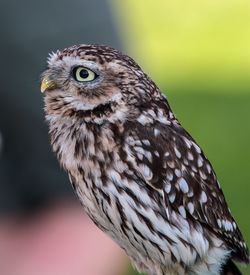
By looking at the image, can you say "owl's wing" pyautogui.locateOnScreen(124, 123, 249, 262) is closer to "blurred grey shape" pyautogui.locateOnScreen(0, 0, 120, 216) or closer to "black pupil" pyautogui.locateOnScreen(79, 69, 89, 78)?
"black pupil" pyautogui.locateOnScreen(79, 69, 89, 78)

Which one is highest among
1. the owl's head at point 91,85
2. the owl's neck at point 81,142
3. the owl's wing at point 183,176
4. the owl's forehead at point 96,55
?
the owl's forehead at point 96,55

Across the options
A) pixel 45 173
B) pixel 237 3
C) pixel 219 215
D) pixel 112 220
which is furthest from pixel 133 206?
pixel 237 3

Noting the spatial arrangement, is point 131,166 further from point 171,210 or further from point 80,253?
point 80,253

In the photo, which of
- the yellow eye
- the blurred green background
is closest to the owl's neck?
the yellow eye

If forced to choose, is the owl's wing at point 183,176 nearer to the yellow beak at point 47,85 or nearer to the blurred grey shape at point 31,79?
the yellow beak at point 47,85

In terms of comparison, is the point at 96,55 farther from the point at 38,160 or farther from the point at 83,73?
the point at 38,160

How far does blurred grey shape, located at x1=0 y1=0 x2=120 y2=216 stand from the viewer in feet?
14.8

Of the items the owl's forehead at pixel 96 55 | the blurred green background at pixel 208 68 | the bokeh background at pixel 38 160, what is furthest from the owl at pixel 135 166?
the blurred green background at pixel 208 68

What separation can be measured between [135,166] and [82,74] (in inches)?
12.8

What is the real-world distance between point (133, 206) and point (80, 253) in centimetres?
139

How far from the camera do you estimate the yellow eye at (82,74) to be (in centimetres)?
327

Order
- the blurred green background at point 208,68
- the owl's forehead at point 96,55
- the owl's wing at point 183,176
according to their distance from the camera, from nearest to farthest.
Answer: the owl's forehead at point 96,55 < the owl's wing at point 183,176 < the blurred green background at point 208,68

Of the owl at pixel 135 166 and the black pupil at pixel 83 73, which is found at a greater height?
the black pupil at pixel 83 73

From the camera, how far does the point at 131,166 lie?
340cm
